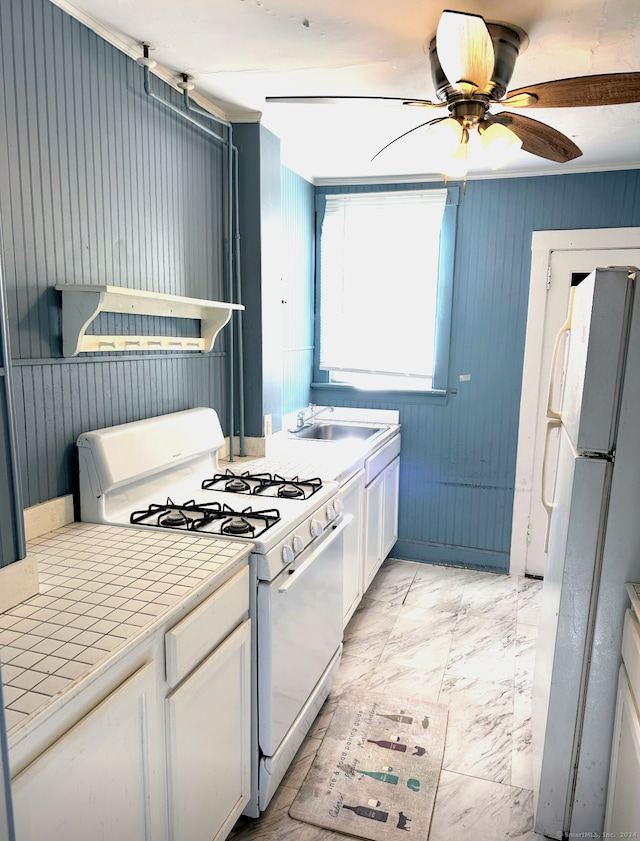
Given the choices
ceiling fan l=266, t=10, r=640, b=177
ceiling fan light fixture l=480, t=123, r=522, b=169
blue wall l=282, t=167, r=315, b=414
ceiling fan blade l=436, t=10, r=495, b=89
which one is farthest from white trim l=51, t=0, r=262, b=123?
ceiling fan light fixture l=480, t=123, r=522, b=169

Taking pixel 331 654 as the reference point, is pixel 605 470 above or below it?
above

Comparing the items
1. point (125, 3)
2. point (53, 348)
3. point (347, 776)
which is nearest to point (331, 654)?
point (347, 776)

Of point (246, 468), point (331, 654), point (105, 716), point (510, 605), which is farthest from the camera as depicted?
point (510, 605)

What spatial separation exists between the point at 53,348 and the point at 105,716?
3.49ft

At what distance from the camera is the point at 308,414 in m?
3.71

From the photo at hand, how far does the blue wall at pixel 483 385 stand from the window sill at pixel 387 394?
1 cm

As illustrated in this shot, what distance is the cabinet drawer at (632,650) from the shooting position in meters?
1.36

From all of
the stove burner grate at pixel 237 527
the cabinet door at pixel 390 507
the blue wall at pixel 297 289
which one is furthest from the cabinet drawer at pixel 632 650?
the blue wall at pixel 297 289

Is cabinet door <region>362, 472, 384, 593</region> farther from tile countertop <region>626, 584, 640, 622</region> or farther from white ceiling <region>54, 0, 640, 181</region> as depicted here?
white ceiling <region>54, 0, 640, 181</region>

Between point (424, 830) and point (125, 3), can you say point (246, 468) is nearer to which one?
point (424, 830)

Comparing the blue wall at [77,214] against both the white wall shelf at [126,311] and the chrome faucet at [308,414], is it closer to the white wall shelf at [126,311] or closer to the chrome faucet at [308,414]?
the white wall shelf at [126,311]

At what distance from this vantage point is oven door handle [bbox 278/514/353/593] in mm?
1793

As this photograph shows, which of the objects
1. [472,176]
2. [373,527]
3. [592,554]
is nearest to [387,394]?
[373,527]

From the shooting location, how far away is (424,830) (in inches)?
71.4
